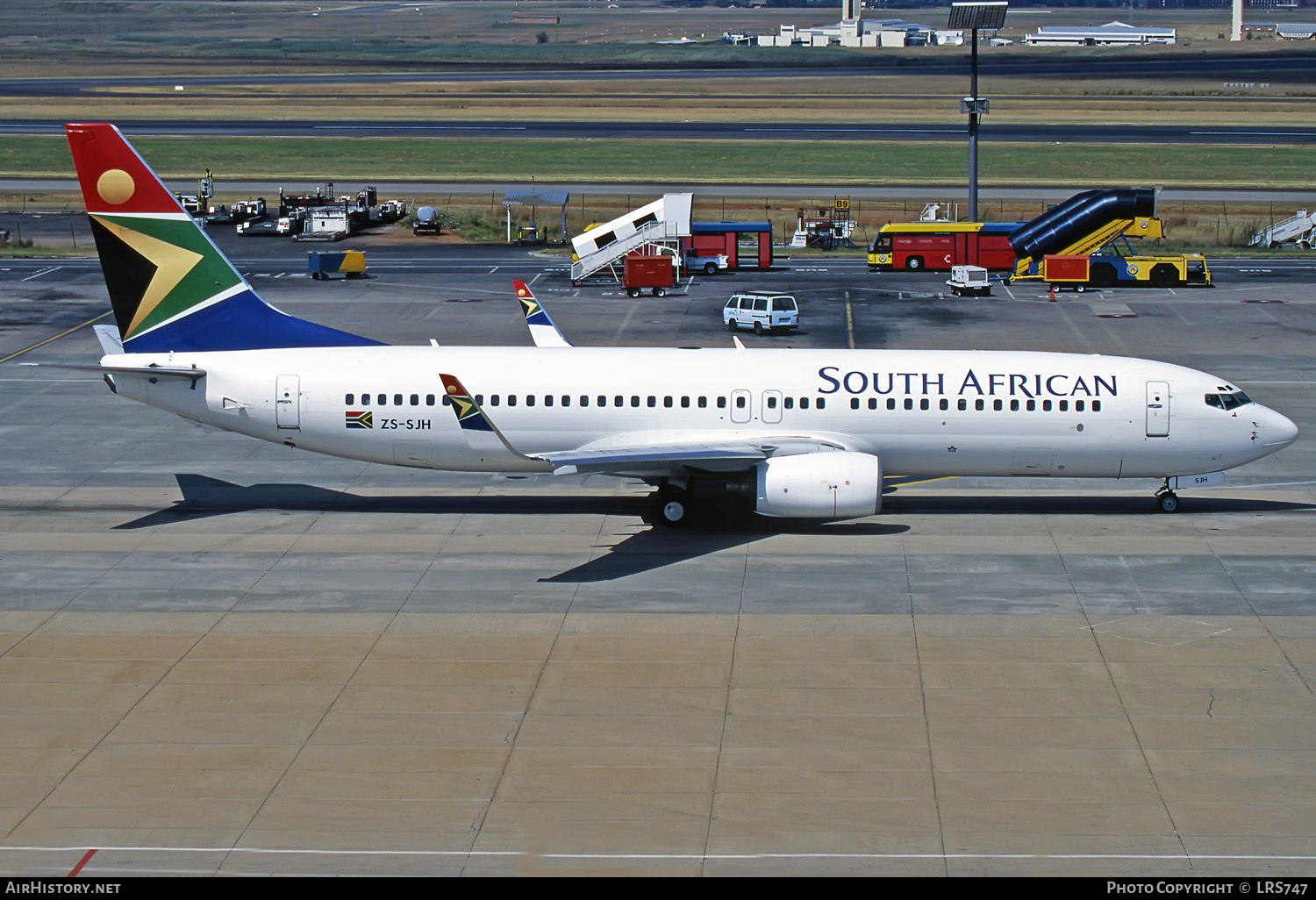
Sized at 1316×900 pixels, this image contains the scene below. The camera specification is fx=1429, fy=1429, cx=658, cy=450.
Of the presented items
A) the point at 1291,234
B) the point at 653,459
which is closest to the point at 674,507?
the point at 653,459

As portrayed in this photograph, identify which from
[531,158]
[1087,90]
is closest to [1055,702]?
[531,158]

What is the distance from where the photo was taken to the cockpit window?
3741cm

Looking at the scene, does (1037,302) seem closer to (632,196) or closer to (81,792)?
(632,196)

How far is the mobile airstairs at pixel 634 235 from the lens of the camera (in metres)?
81.1

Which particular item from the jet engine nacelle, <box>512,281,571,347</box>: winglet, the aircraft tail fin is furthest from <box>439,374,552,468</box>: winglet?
<box>512,281,571,347</box>: winglet

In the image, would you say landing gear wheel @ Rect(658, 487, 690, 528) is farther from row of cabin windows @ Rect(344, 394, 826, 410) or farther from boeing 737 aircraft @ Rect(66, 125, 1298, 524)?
row of cabin windows @ Rect(344, 394, 826, 410)

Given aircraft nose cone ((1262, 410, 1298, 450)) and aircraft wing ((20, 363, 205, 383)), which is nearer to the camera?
aircraft wing ((20, 363, 205, 383))

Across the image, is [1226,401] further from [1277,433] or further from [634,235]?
[634,235]

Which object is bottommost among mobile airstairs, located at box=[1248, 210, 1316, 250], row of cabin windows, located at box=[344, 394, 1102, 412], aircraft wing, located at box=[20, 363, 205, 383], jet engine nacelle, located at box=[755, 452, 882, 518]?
jet engine nacelle, located at box=[755, 452, 882, 518]

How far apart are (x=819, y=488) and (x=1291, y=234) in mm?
72620

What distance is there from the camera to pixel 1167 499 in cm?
3853

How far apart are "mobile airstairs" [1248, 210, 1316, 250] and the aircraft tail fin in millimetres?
76214

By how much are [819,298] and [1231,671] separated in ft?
161

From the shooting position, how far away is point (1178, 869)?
1998 cm
